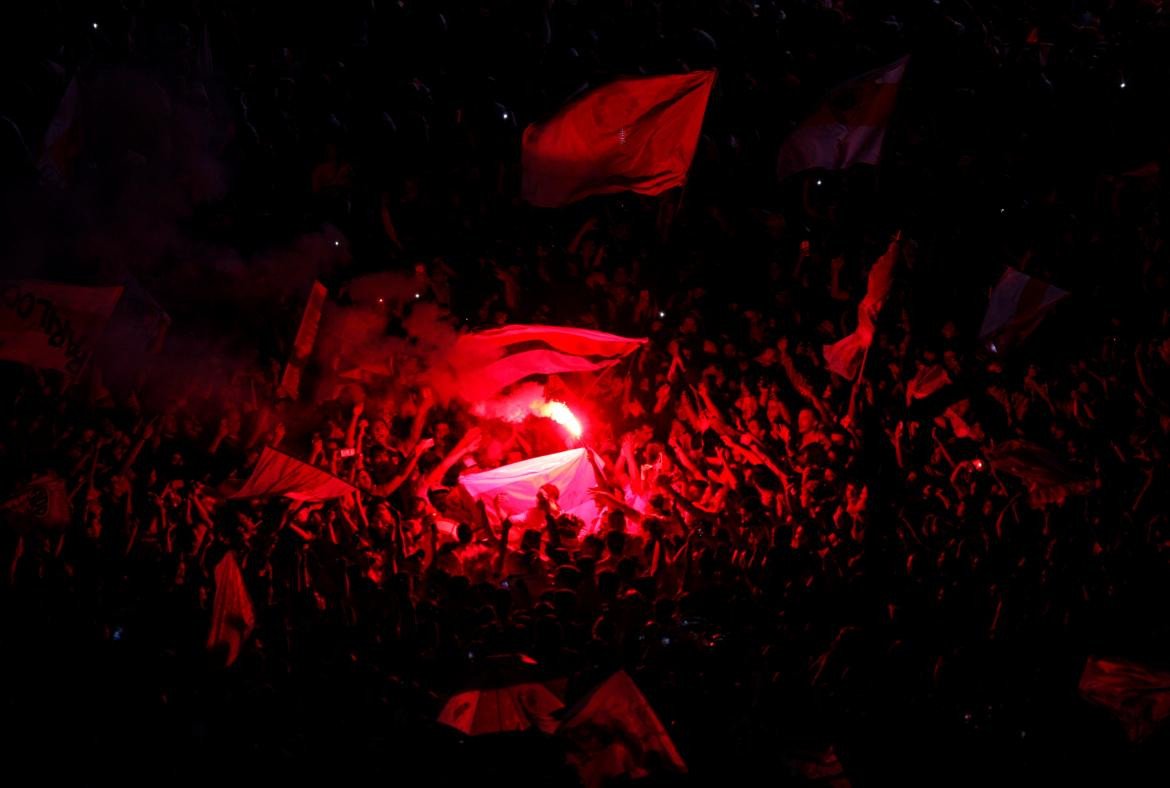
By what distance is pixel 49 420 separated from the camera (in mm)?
6410

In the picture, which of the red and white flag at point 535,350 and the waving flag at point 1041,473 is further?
the red and white flag at point 535,350

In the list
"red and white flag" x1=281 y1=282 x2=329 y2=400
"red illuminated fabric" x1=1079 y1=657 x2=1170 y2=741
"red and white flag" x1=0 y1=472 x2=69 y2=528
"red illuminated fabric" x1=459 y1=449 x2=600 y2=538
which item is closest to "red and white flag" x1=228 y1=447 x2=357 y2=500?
"red and white flag" x1=0 y1=472 x2=69 y2=528

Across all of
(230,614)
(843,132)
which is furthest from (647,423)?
(230,614)

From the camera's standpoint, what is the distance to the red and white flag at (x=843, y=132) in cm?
621

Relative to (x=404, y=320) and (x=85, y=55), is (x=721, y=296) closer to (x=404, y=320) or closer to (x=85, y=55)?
(x=404, y=320)

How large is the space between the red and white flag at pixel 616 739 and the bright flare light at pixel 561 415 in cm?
365

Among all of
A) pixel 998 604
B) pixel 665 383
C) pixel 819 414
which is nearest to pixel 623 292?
pixel 665 383

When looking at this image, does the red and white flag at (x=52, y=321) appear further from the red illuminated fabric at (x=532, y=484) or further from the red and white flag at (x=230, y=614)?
the red illuminated fabric at (x=532, y=484)

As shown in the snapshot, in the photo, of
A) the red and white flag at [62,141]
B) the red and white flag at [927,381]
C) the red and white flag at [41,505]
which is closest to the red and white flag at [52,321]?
the red and white flag at [41,505]

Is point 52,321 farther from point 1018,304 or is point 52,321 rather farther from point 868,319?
point 1018,304

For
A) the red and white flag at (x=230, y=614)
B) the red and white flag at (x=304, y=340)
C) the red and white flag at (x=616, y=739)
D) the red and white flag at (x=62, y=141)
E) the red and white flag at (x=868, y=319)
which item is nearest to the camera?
the red and white flag at (x=616, y=739)

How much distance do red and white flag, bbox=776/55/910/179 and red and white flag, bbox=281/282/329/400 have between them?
3370 millimetres

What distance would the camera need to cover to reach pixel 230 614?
14.9 feet

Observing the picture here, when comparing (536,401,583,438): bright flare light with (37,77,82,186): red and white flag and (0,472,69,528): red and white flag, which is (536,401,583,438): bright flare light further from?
(37,77,82,186): red and white flag
